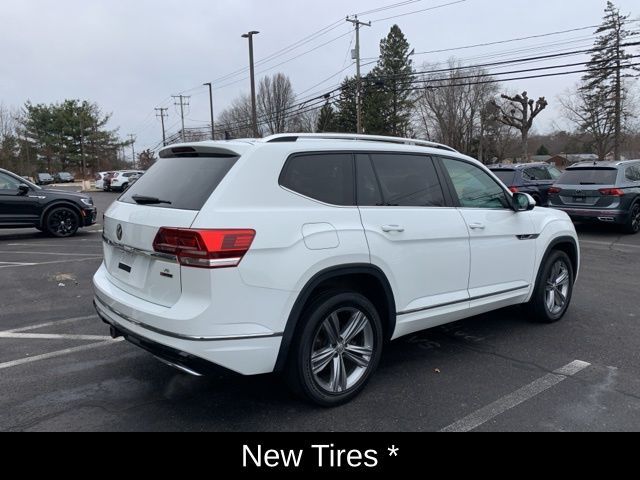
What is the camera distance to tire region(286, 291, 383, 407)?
3.27m

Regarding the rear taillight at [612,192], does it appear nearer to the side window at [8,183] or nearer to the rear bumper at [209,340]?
the rear bumper at [209,340]

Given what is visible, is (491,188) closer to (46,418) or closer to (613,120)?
(46,418)

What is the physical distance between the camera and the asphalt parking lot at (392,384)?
3332 millimetres

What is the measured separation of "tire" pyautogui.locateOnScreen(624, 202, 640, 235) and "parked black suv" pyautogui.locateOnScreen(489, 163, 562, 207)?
231 centimetres

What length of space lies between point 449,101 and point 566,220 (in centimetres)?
5542

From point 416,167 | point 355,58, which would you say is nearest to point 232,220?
point 416,167

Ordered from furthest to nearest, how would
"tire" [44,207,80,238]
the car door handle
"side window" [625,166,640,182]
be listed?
"tire" [44,207,80,238] → "side window" [625,166,640,182] → the car door handle

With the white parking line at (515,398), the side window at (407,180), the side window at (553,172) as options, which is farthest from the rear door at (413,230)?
the side window at (553,172)

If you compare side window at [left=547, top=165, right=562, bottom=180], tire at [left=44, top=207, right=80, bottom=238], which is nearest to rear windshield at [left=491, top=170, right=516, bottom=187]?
side window at [left=547, top=165, right=562, bottom=180]

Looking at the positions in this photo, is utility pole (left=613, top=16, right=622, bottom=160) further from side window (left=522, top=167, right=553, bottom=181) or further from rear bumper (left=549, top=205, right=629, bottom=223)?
rear bumper (left=549, top=205, right=629, bottom=223)

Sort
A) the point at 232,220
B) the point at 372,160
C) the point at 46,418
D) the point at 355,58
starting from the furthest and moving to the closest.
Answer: the point at 355,58 → the point at 372,160 → the point at 46,418 → the point at 232,220

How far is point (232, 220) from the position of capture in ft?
9.78
